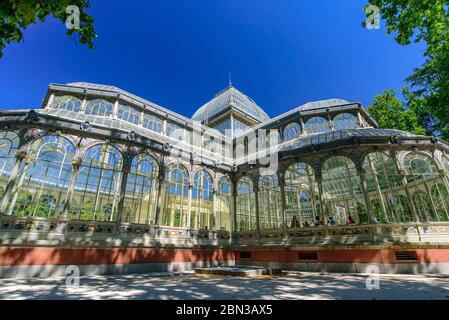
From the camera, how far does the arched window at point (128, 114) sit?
70.1 feet

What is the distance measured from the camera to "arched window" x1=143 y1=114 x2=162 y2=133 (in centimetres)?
2273

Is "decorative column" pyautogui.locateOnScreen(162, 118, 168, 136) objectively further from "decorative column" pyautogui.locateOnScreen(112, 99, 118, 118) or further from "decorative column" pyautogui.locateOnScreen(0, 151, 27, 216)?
"decorative column" pyautogui.locateOnScreen(0, 151, 27, 216)

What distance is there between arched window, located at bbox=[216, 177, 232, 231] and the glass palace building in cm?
11

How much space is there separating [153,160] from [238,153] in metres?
12.0

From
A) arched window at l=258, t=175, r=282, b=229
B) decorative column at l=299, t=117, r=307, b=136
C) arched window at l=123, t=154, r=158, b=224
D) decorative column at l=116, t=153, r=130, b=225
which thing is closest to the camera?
decorative column at l=116, t=153, r=130, b=225

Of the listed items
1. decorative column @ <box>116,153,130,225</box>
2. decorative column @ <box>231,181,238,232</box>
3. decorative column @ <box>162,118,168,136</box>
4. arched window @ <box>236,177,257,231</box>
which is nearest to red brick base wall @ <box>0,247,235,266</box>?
decorative column @ <box>116,153,130,225</box>

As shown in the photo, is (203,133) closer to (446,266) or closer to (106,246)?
(106,246)

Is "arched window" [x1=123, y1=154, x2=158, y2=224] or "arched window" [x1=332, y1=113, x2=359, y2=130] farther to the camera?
"arched window" [x1=332, y1=113, x2=359, y2=130]

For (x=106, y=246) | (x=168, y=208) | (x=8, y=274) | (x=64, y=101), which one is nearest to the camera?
(x=8, y=274)

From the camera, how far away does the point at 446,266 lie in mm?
11453

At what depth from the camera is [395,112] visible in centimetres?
2831

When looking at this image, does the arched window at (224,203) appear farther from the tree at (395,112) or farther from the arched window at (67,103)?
the tree at (395,112)

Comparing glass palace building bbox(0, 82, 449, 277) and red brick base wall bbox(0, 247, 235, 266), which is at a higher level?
glass palace building bbox(0, 82, 449, 277)
